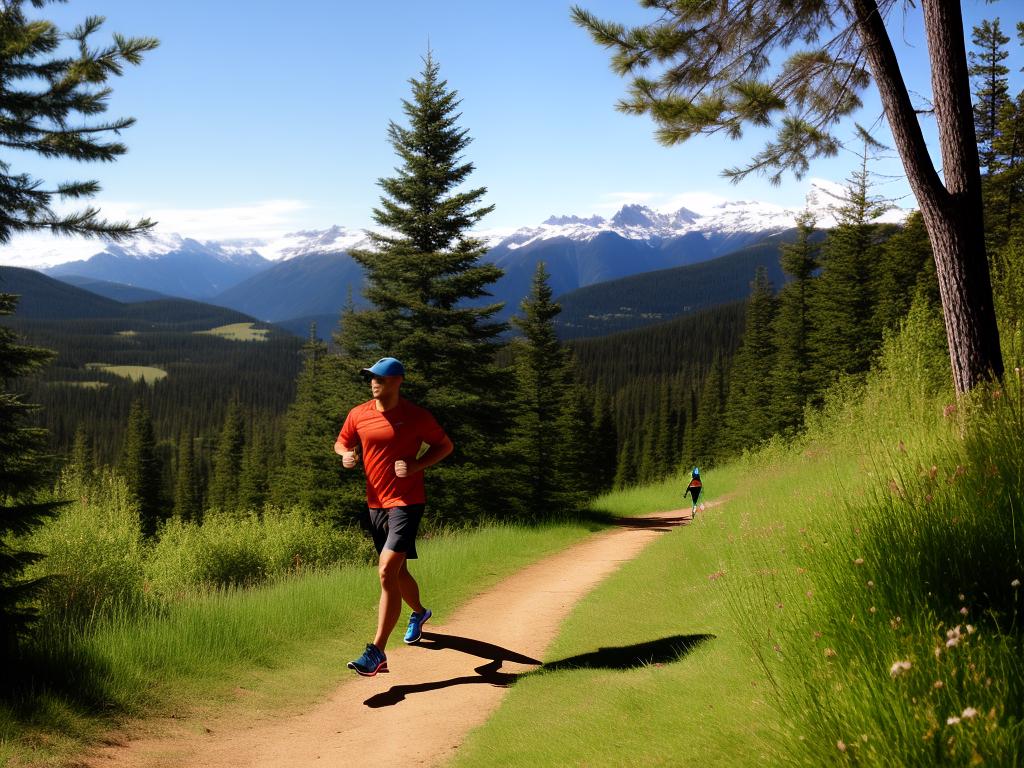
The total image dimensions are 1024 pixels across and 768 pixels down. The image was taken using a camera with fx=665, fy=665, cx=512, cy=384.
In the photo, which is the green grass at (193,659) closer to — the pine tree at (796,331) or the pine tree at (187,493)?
the pine tree at (796,331)

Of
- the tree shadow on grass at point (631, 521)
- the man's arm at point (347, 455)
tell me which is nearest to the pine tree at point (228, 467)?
the tree shadow on grass at point (631, 521)

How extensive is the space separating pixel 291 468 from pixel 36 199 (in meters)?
41.1

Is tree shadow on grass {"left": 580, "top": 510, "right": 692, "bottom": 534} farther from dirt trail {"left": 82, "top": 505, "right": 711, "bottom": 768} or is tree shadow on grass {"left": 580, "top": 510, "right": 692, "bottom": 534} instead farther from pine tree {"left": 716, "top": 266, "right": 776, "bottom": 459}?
pine tree {"left": 716, "top": 266, "right": 776, "bottom": 459}

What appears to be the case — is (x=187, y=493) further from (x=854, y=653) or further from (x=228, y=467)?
(x=854, y=653)

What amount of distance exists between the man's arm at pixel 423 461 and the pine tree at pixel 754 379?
3972 cm

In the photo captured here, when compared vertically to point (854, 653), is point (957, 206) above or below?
above

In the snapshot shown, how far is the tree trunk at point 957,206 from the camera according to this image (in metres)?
6.38

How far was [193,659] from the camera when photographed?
5992 mm

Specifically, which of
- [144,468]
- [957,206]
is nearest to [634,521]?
[957,206]

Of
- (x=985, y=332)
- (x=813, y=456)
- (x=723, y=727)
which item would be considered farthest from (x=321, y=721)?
(x=813, y=456)

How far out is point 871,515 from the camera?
4.16 meters

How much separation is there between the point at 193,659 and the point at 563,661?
11.1 ft

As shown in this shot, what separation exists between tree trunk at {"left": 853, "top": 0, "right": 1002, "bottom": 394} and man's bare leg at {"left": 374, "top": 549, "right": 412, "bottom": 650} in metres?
5.63

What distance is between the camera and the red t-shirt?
5926 millimetres
